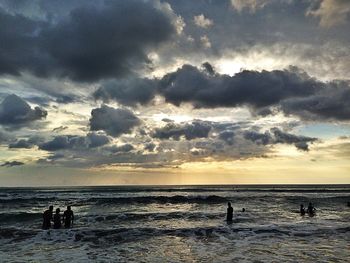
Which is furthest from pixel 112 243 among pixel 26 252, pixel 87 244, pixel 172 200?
pixel 172 200

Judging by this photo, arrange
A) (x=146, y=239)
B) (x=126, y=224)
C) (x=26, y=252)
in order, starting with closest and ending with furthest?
(x=26, y=252)
(x=146, y=239)
(x=126, y=224)

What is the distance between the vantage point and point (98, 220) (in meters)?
36.9

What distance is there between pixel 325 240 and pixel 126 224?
17.4 meters

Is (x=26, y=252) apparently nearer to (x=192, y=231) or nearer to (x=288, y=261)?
(x=192, y=231)

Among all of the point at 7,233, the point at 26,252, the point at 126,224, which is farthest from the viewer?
the point at 126,224

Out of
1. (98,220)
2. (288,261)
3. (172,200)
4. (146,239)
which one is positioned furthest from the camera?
(172,200)

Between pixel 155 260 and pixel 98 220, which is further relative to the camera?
pixel 98 220

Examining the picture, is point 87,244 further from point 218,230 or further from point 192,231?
point 218,230

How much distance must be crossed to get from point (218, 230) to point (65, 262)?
1373 centimetres

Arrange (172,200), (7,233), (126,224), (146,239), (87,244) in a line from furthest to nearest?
(172,200) → (126,224) → (7,233) → (146,239) → (87,244)

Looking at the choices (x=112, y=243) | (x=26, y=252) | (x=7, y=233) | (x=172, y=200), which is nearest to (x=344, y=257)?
(x=112, y=243)

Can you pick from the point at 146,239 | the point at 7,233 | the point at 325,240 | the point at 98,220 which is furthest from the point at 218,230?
the point at 7,233

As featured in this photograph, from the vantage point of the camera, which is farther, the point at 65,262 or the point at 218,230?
the point at 218,230

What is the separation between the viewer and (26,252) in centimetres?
2088
